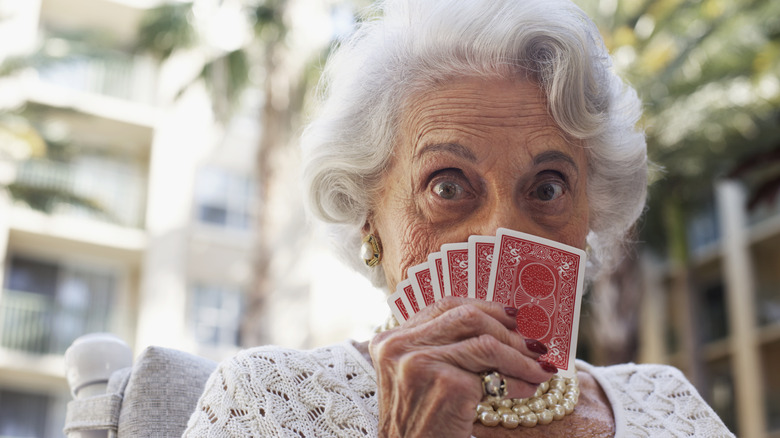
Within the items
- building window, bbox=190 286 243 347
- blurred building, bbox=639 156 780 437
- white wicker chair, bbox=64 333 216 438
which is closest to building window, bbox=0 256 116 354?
building window, bbox=190 286 243 347

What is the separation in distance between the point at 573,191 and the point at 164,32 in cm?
1374

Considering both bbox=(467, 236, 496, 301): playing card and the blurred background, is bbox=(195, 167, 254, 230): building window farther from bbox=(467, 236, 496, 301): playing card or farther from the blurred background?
bbox=(467, 236, 496, 301): playing card

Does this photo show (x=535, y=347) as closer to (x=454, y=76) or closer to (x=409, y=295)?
(x=409, y=295)

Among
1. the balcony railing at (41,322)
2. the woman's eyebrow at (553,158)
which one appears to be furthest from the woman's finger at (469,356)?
the balcony railing at (41,322)

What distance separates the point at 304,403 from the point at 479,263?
0.59 m

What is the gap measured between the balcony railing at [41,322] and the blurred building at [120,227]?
3 centimetres

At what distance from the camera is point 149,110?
2312 cm

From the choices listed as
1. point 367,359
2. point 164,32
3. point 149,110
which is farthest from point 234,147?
point 367,359

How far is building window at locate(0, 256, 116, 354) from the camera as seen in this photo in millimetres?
20812

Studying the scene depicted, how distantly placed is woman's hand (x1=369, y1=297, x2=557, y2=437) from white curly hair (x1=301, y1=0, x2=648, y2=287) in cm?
79

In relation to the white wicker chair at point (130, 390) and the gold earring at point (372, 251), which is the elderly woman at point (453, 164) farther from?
the white wicker chair at point (130, 390)

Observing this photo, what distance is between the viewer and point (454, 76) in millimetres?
2305

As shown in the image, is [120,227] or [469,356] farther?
[120,227]

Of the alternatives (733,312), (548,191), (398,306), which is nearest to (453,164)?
(548,191)
